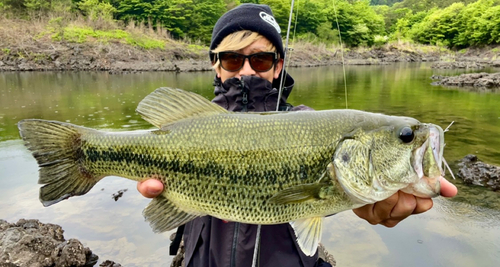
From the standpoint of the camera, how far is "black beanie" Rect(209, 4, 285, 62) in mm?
3219

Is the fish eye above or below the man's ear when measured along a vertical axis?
below

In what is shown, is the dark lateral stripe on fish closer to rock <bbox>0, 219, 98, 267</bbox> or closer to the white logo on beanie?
the white logo on beanie

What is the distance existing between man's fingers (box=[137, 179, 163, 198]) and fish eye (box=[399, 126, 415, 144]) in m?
1.56

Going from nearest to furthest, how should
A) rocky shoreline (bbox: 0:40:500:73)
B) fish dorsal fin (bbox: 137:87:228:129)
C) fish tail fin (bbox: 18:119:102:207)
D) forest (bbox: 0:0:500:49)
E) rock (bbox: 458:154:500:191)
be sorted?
fish tail fin (bbox: 18:119:102:207)
fish dorsal fin (bbox: 137:87:228:129)
rock (bbox: 458:154:500:191)
rocky shoreline (bbox: 0:40:500:73)
forest (bbox: 0:0:500:49)

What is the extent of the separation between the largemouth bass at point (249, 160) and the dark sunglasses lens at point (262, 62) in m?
1.08

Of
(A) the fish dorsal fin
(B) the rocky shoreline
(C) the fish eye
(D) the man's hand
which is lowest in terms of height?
(D) the man's hand

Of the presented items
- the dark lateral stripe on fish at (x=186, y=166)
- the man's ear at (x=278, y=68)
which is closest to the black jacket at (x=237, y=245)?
the dark lateral stripe on fish at (x=186, y=166)

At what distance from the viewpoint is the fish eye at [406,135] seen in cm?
197

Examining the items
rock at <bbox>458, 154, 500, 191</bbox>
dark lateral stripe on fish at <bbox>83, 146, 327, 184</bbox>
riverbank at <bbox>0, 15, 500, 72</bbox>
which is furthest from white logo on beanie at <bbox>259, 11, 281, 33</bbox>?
riverbank at <bbox>0, 15, 500, 72</bbox>

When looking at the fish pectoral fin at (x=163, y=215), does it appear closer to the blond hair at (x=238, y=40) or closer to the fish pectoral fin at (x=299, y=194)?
the fish pectoral fin at (x=299, y=194)

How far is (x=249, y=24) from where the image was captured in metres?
3.20

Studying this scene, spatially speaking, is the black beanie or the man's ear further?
the man's ear

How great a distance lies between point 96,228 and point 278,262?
366 centimetres

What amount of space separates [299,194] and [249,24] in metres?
1.92
